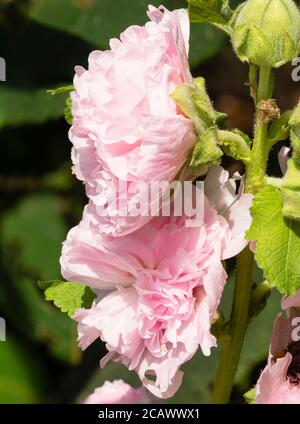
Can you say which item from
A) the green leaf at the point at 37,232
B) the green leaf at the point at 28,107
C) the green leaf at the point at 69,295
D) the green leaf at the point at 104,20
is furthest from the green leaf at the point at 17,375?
the green leaf at the point at 69,295

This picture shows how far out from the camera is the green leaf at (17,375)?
6.83 feet

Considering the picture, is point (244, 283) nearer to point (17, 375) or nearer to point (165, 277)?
point (165, 277)

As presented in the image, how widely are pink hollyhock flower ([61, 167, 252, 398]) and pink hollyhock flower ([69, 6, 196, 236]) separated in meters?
0.04

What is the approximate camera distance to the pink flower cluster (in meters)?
0.99

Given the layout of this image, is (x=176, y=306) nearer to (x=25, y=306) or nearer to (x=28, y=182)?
(x=25, y=306)

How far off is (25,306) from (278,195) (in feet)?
3.82

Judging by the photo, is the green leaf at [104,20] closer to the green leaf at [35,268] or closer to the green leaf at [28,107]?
the green leaf at [28,107]

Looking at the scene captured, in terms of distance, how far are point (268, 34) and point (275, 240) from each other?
0.20m

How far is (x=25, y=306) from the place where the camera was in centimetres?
211

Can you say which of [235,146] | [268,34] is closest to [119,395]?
[235,146]

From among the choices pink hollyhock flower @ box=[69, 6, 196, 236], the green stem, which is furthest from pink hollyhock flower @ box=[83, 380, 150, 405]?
pink hollyhock flower @ box=[69, 6, 196, 236]

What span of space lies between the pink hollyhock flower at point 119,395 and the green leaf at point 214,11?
49 centimetres

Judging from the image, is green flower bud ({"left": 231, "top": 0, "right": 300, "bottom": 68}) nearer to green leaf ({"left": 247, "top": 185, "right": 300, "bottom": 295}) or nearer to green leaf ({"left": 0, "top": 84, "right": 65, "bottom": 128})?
green leaf ({"left": 247, "top": 185, "right": 300, "bottom": 295})

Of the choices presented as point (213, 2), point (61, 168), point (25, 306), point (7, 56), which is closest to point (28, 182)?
point (61, 168)
